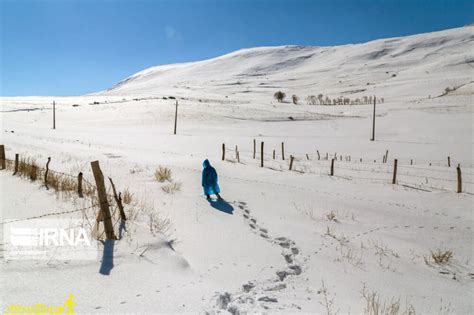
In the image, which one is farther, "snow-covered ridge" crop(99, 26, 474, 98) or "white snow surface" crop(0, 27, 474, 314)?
"snow-covered ridge" crop(99, 26, 474, 98)

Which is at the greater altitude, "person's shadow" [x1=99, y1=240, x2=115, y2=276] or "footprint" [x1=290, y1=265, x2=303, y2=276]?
"person's shadow" [x1=99, y1=240, x2=115, y2=276]

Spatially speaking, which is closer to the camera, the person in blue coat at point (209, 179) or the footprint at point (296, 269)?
the footprint at point (296, 269)

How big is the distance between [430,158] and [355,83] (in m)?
99.4

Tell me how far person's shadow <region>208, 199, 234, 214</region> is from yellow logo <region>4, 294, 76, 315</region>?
17.0ft

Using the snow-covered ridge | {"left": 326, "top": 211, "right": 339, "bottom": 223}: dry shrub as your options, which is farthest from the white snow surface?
the snow-covered ridge

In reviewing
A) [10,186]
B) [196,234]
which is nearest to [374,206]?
[196,234]

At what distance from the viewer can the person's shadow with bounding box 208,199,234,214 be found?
862 centimetres

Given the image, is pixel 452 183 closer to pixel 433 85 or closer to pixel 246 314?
pixel 246 314

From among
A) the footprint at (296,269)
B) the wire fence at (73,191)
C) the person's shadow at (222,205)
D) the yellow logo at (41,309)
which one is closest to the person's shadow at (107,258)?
the wire fence at (73,191)

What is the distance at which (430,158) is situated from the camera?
2586 centimetres

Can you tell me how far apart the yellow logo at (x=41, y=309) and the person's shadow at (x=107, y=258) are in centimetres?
74

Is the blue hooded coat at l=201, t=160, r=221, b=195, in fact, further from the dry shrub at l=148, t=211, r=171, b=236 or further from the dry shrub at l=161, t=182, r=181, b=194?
the dry shrub at l=148, t=211, r=171, b=236

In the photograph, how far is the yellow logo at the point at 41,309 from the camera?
134 inches

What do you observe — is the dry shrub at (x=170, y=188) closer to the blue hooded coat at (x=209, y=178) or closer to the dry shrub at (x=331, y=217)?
the blue hooded coat at (x=209, y=178)
